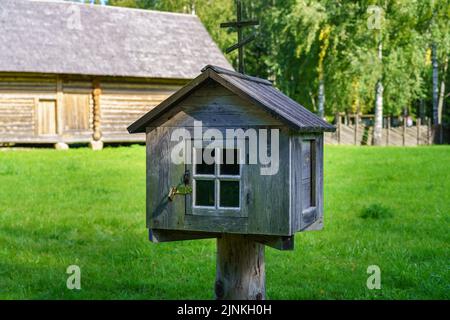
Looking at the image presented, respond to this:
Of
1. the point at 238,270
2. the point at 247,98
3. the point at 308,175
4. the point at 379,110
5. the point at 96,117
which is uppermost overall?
the point at 379,110

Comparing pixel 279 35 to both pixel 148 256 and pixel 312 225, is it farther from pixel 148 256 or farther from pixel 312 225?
pixel 312 225

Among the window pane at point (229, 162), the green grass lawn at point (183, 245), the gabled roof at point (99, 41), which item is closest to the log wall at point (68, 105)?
the gabled roof at point (99, 41)

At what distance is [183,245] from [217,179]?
4.09 meters

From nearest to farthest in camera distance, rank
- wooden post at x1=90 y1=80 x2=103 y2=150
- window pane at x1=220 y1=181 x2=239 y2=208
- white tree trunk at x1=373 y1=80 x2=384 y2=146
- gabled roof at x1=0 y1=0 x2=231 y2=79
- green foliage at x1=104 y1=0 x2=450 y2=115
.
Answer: window pane at x1=220 y1=181 x2=239 y2=208 → gabled roof at x1=0 y1=0 x2=231 y2=79 → wooden post at x1=90 y1=80 x2=103 y2=150 → green foliage at x1=104 y1=0 x2=450 y2=115 → white tree trunk at x1=373 y1=80 x2=384 y2=146

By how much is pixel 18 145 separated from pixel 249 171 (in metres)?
19.9

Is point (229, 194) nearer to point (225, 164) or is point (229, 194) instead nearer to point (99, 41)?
point (225, 164)

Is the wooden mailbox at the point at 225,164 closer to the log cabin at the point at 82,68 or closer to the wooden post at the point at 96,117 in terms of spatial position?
the log cabin at the point at 82,68

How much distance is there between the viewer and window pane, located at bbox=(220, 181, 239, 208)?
171 inches

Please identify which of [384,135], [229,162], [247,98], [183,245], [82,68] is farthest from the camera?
[384,135]

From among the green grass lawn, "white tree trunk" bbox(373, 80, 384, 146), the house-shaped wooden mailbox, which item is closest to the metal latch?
the house-shaped wooden mailbox

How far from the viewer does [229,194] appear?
4379 mm

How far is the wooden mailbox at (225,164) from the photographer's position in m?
4.24

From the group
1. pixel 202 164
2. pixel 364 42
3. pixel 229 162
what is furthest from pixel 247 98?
pixel 364 42

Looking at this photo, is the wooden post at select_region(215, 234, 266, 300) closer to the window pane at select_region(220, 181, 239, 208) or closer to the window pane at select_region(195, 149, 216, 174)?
the window pane at select_region(220, 181, 239, 208)
